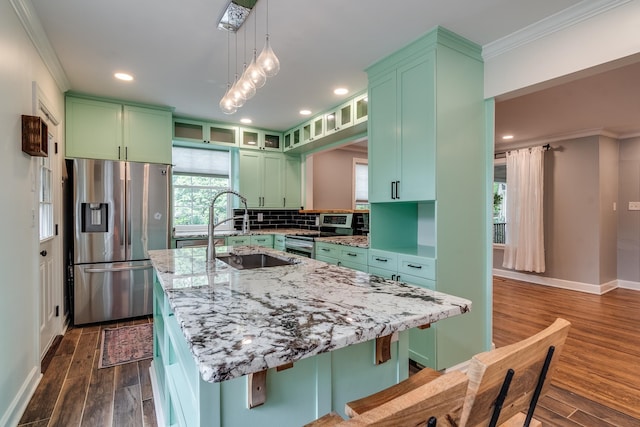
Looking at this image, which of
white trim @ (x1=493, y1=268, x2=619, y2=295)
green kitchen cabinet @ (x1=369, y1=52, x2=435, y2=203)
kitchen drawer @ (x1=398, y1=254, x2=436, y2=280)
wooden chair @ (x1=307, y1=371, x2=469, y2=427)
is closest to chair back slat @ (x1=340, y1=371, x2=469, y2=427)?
wooden chair @ (x1=307, y1=371, x2=469, y2=427)

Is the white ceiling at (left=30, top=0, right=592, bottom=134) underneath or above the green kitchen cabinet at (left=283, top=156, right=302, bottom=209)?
above

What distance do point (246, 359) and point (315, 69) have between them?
2687 millimetres

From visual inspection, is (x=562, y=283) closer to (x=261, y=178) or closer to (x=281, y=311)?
(x=261, y=178)

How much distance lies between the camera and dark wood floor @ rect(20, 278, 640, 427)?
1827 mm

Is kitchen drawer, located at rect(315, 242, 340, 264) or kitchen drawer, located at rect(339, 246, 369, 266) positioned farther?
kitchen drawer, located at rect(315, 242, 340, 264)

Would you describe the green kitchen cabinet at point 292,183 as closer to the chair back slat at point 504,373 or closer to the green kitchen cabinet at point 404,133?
the green kitchen cabinet at point 404,133

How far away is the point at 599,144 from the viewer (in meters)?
4.57

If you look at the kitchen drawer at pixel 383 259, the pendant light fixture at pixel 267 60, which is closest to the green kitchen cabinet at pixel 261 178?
the kitchen drawer at pixel 383 259

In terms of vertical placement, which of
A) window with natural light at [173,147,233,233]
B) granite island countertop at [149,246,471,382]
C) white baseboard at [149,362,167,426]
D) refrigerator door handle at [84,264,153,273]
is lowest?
white baseboard at [149,362,167,426]

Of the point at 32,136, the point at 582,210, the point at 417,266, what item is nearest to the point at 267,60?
the point at 32,136

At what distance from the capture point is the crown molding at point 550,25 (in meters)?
1.85

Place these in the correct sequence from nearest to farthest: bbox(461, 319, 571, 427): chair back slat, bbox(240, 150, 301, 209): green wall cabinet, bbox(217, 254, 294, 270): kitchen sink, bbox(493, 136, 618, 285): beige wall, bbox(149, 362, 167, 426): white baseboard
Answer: bbox(461, 319, 571, 427): chair back slat
bbox(149, 362, 167, 426): white baseboard
bbox(217, 254, 294, 270): kitchen sink
bbox(493, 136, 618, 285): beige wall
bbox(240, 150, 301, 209): green wall cabinet

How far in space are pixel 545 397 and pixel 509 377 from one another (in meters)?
1.93

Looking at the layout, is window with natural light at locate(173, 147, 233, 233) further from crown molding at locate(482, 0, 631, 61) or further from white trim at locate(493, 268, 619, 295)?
white trim at locate(493, 268, 619, 295)
